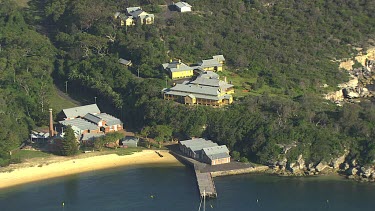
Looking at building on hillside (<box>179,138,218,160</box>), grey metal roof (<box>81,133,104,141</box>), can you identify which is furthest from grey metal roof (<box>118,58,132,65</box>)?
building on hillside (<box>179,138,218,160</box>)

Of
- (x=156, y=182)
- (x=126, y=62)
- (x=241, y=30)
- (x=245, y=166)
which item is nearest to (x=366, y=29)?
(x=241, y=30)

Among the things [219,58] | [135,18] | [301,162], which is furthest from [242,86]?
[135,18]

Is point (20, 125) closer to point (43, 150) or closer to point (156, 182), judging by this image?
point (43, 150)

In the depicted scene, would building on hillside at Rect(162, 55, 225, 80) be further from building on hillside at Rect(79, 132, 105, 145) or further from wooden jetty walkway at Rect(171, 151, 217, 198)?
wooden jetty walkway at Rect(171, 151, 217, 198)

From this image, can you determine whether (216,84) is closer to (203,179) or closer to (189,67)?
(189,67)

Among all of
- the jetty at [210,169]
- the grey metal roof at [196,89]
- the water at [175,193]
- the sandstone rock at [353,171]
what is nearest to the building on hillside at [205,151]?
the jetty at [210,169]

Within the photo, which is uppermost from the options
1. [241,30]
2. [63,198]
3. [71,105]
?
[241,30]

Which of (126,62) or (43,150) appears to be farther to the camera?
(126,62)
